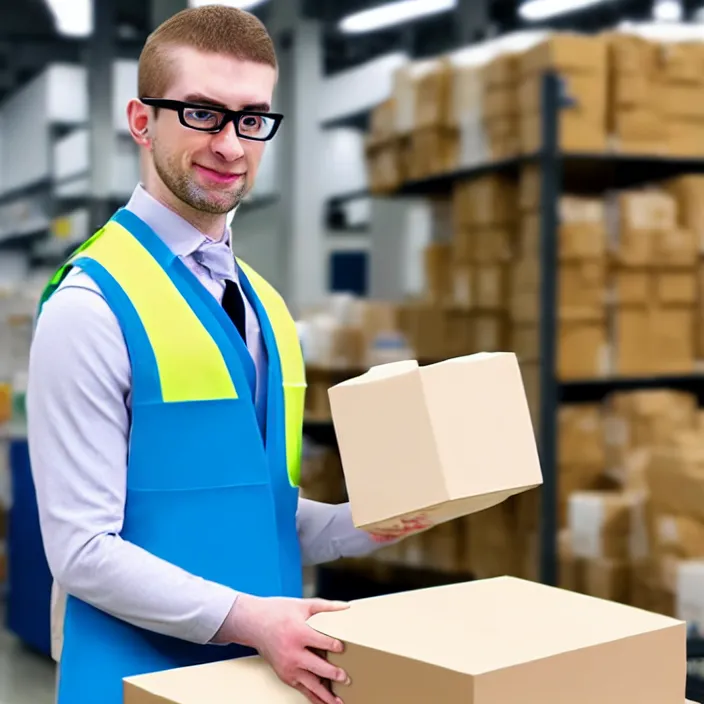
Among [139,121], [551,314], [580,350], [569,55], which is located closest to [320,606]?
[139,121]

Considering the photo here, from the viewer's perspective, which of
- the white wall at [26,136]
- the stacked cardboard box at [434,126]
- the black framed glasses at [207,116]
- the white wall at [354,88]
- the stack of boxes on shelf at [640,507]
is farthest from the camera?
the white wall at [26,136]

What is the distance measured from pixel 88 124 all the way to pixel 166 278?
694 centimetres

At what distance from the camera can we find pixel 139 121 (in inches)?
62.1

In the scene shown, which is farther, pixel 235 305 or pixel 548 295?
pixel 548 295

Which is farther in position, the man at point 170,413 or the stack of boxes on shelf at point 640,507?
the stack of boxes on shelf at point 640,507

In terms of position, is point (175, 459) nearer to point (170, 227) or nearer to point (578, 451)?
point (170, 227)

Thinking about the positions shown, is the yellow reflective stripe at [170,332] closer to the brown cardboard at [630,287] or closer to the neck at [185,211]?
the neck at [185,211]

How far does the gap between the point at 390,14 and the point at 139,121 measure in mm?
7341

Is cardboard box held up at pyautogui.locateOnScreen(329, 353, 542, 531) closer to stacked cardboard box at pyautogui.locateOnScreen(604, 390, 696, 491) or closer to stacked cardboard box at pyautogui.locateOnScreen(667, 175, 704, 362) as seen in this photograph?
stacked cardboard box at pyautogui.locateOnScreen(604, 390, 696, 491)

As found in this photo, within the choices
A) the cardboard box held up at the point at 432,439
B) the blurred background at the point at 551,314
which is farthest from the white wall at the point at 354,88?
the cardboard box held up at the point at 432,439

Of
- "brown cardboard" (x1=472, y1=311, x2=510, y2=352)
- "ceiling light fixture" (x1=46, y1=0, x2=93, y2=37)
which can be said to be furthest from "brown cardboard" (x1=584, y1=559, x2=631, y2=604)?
"ceiling light fixture" (x1=46, y1=0, x2=93, y2=37)

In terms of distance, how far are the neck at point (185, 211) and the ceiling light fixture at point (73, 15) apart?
678cm

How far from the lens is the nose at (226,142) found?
1510 millimetres

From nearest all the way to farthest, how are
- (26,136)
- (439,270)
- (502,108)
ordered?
(502,108)
(439,270)
(26,136)
